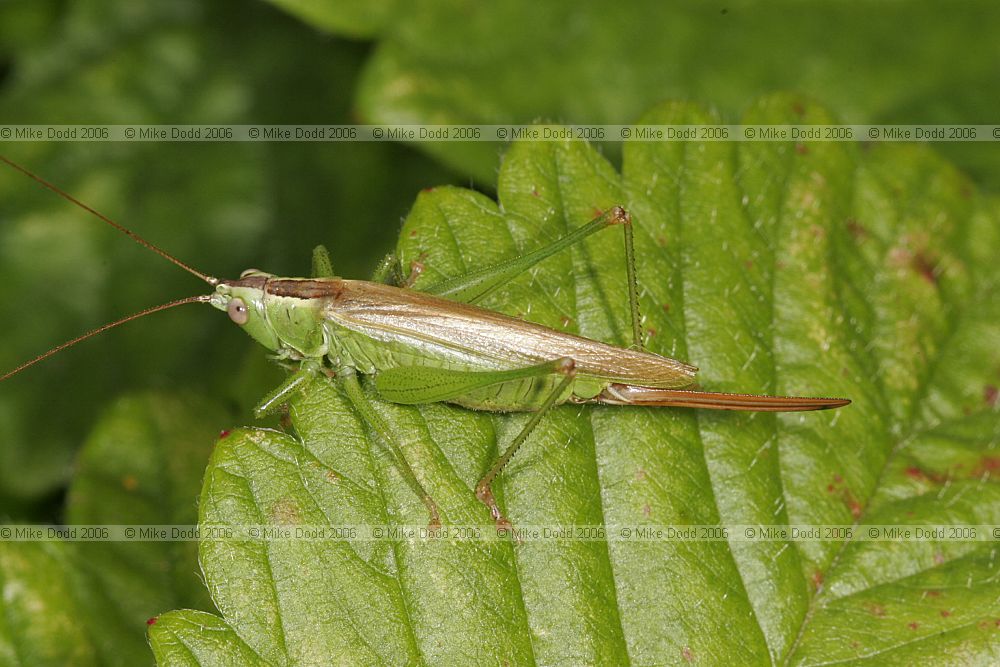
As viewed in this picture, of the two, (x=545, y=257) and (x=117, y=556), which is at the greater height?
(x=545, y=257)

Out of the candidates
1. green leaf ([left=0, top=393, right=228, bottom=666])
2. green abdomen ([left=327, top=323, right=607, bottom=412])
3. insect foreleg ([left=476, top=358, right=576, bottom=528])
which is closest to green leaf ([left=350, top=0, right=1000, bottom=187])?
green abdomen ([left=327, top=323, right=607, bottom=412])

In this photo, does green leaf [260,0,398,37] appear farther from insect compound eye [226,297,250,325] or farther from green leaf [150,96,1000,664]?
insect compound eye [226,297,250,325]

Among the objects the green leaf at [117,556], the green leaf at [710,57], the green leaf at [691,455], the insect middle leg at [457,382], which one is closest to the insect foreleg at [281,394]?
the green leaf at [691,455]

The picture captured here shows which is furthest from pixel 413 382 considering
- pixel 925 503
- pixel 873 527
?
pixel 925 503

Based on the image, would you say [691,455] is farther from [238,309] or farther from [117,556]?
[117,556]

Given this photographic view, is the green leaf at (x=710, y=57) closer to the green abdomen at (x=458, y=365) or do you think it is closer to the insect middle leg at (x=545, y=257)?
the insect middle leg at (x=545, y=257)

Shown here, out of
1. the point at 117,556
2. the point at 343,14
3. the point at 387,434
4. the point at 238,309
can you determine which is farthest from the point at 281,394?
the point at 343,14

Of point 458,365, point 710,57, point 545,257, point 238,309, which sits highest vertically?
point 710,57
